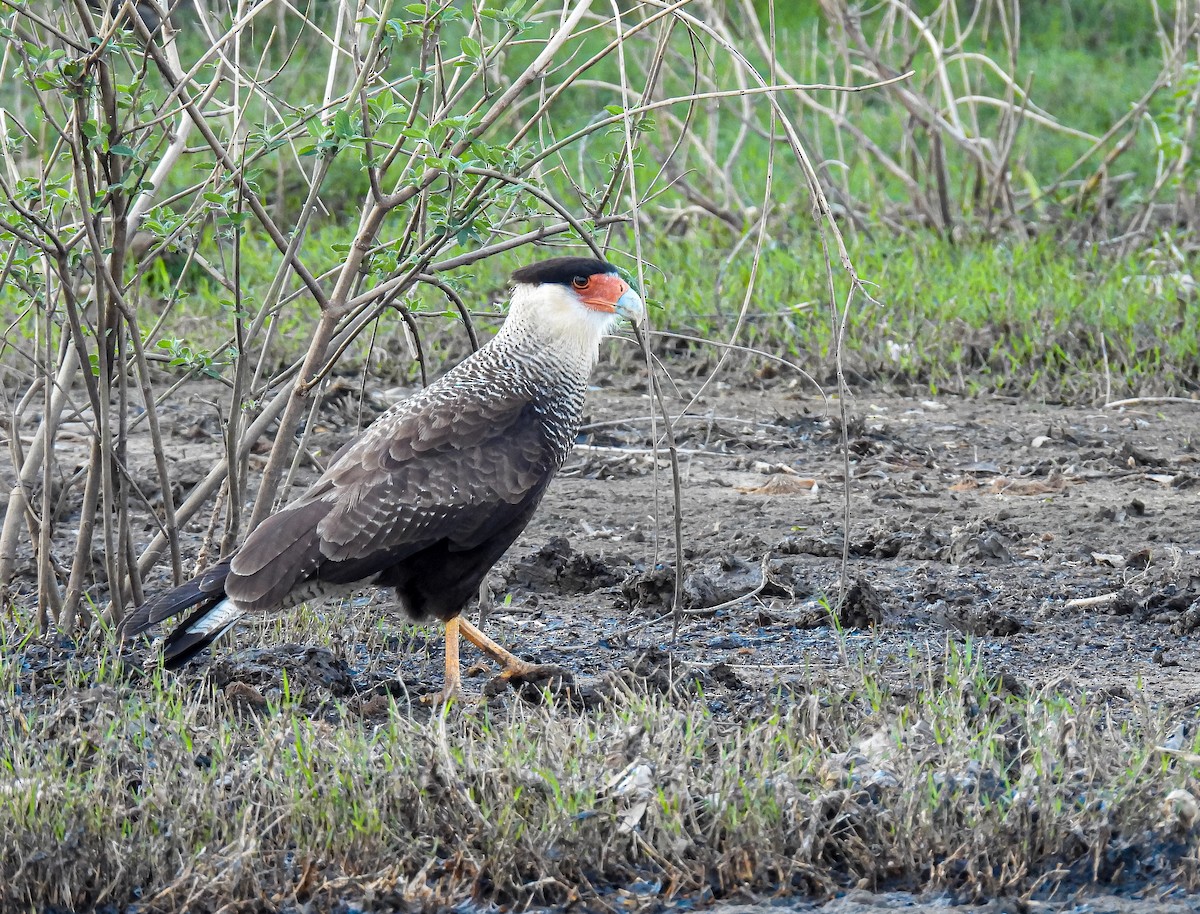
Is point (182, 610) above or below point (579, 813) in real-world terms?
above

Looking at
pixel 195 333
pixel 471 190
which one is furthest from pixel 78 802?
pixel 195 333

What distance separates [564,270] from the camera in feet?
14.1

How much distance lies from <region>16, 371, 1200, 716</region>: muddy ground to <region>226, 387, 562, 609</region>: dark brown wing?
1.05 ft

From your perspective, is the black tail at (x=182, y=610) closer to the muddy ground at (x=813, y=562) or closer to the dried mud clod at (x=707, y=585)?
the muddy ground at (x=813, y=562)

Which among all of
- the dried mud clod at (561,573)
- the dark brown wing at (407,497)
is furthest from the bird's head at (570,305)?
the dried mud clod at (561,573)

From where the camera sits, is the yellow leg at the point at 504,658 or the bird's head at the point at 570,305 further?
the bird's head at the point at 570,305

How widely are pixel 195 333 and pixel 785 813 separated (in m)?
5.67

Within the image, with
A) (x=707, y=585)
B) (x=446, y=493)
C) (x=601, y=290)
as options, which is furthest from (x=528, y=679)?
(x=601, y=290)

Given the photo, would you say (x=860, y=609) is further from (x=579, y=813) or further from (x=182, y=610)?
(x=182, y=610)

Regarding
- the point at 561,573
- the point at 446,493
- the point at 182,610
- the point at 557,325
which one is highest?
the point at 557,325

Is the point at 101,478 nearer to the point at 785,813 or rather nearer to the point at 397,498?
the point at 397,498

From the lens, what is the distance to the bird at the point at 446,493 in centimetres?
382

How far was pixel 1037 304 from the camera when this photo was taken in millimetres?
7594

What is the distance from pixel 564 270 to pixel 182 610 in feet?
4.60
